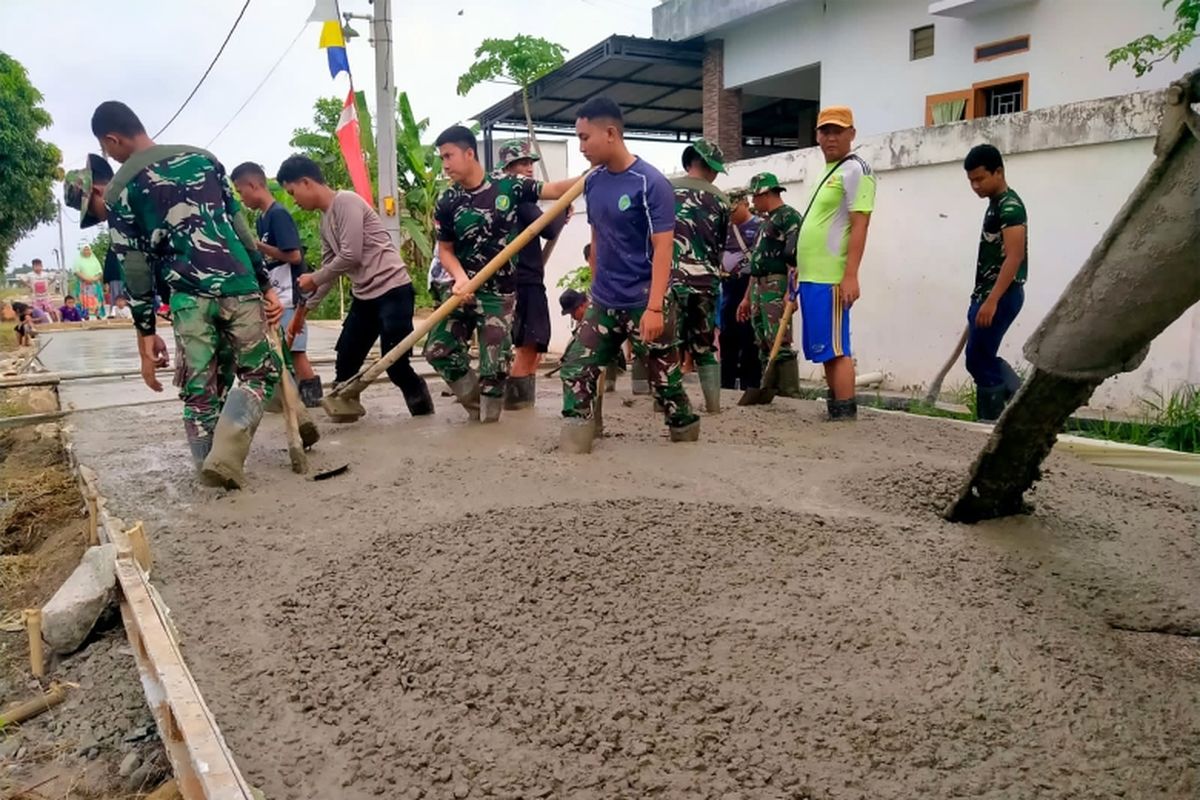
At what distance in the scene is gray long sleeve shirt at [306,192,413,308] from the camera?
5023 millimetres

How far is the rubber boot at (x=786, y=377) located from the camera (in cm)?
569

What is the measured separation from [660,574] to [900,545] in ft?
2.32

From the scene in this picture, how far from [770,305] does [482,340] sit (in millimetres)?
1854

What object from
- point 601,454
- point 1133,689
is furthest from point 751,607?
point 601,454

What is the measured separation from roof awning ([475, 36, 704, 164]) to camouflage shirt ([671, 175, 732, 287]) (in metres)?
8.54

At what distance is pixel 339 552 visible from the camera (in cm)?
281

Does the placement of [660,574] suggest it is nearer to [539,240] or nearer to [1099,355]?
[1099,355]

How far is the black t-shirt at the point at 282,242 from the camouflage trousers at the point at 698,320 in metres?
2.43

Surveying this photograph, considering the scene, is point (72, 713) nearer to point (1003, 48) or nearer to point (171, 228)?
point (171, 228)

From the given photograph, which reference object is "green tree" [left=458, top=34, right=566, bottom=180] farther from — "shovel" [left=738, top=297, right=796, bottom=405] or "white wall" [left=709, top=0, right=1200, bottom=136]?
"shovel" [left=738, top=297, right=796, bottom=405]

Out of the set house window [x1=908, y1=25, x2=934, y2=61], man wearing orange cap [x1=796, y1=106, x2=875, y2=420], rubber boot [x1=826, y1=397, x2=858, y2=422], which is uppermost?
house window [x1=908, y1=25, x2=934, y2=61]

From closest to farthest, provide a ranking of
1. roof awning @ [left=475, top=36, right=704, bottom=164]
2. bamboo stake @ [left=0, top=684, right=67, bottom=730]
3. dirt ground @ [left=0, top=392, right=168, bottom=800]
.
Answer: dirt ground @ [left=0, top=392, right=168, bottom=800] < bamboo stake @ [left=0, top=684, right=67, bottom=730] < roof awning @ [left=475, top=36, right=704, bottom=164]

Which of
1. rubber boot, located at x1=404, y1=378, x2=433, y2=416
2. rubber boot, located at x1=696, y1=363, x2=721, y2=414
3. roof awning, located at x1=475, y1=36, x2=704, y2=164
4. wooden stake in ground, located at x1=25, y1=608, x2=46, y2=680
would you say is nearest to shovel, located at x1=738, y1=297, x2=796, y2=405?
rubber boot, located at x1=696, y1=363, x2=721, y2=414

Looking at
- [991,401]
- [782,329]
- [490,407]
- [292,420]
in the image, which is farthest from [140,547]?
[991,401]
